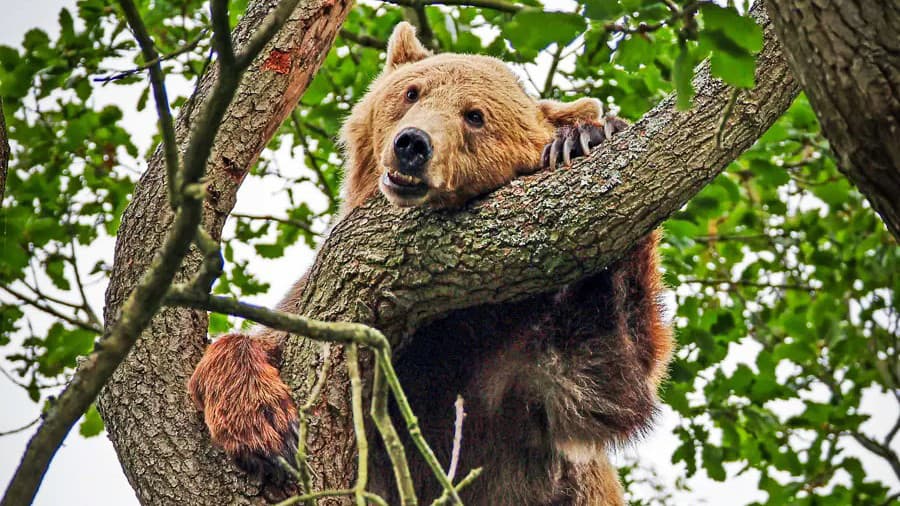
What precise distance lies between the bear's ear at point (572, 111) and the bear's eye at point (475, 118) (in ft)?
1.79

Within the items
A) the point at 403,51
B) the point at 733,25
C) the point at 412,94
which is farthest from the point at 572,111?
the point at 733,25

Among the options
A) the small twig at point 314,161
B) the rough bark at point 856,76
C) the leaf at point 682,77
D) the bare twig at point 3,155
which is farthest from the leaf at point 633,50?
the small twig at point 314,161

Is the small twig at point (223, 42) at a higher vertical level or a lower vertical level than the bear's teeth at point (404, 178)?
lower

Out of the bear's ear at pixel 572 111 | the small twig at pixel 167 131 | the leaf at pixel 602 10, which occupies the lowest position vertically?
the small twig at pixel 167 131

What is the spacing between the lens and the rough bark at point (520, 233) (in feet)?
14.0

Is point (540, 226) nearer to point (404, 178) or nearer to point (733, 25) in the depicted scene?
point (404, 178)

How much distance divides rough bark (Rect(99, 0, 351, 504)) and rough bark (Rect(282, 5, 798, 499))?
1.67 ft

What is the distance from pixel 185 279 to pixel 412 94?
4.93ft

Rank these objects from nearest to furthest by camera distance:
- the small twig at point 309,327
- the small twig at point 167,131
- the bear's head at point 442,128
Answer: the small twig at point 167,131
the small twig at point 309,327
the bear's head at point 442,128

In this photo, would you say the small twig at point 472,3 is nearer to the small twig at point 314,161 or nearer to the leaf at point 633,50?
the leaf at point 633,50

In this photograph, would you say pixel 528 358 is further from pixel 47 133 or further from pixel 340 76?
pixel 47 133

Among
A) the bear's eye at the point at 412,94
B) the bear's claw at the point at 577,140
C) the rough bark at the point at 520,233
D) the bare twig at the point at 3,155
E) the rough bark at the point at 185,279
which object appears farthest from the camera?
the bear's eye at the point at 412,94

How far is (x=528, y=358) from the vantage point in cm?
540

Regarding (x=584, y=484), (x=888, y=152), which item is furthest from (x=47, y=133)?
(x=888, y=152)
